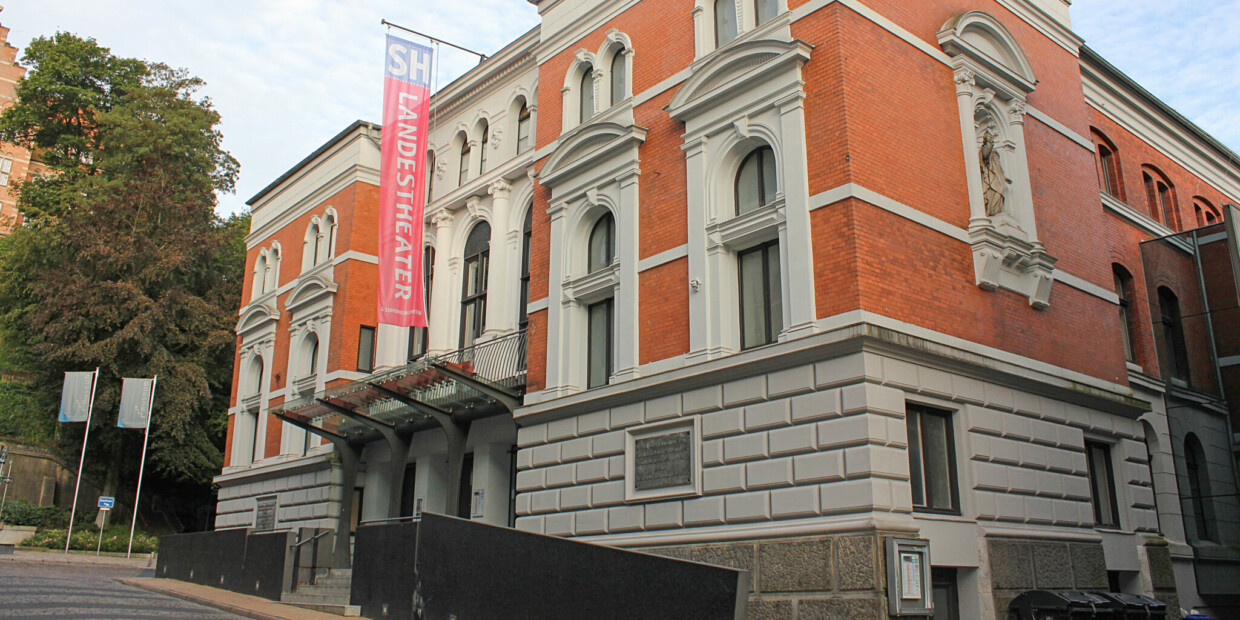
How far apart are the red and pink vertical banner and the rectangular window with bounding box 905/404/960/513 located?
40.1ft

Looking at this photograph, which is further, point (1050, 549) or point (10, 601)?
point (10, 601)

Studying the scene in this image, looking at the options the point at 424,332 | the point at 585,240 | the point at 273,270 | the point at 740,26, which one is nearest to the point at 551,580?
the point at 585,240

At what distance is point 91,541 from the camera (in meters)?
37.9

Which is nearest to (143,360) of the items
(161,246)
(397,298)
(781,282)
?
(161,246)

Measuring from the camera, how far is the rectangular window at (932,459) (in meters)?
14.1

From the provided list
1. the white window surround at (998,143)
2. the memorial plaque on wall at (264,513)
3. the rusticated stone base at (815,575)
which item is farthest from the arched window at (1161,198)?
the memorial plaque on wall at (264,513)

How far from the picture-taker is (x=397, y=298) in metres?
22.4

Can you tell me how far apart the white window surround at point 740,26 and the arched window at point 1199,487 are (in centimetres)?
1330

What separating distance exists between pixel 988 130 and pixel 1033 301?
3.32 metres

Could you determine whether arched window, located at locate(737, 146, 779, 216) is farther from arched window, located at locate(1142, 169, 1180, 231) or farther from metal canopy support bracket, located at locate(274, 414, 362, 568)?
metal canopy support bracket, located at locate(274, 414, 362, 568)

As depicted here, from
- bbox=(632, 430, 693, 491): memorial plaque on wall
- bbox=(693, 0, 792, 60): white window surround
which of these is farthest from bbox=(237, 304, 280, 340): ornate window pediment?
bbox=(693, 0, 792, 60): white window surround

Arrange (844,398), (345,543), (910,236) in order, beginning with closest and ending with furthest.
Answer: (844,398)
(910,236)
(345,543)

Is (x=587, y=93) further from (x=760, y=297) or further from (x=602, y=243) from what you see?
(x=760, y=297)

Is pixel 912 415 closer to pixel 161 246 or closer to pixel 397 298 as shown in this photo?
pixel 397 298
